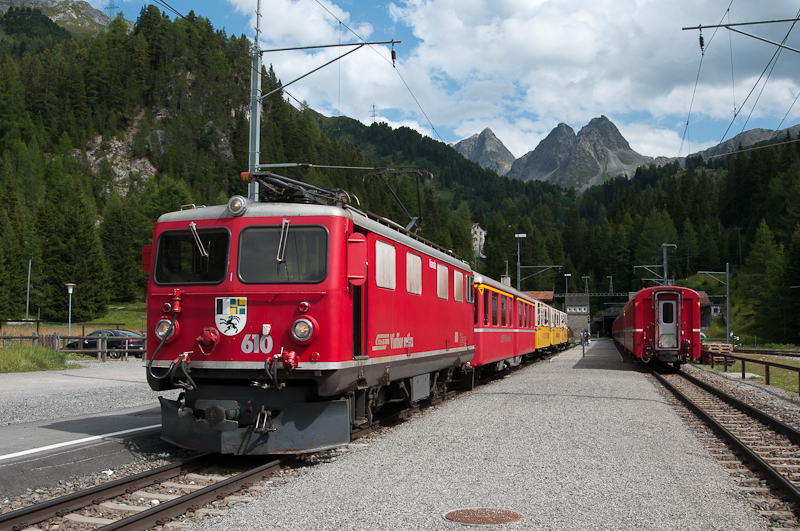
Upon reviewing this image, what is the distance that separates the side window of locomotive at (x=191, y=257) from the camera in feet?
25.9

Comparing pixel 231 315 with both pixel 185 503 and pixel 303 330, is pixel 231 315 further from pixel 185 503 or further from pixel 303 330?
pixel 185 503

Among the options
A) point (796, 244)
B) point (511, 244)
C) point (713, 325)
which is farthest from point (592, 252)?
point (796, 244)

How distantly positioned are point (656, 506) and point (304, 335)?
393 centimetres

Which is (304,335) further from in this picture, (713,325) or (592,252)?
(592,252)

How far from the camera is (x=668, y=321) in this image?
81.0 ft

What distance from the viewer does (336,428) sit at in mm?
7727

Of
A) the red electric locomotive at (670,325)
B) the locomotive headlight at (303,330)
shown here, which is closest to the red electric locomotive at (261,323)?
the locomotive headlight at (303,330)

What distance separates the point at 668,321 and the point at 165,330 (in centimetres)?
2120

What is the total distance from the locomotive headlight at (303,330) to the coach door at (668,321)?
65.8 feet

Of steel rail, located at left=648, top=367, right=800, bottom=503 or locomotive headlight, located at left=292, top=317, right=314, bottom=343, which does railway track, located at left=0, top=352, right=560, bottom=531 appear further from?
steel rail, located at left=648, top=367, right=800, bottom=503

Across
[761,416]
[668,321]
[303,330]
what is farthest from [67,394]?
[668,321]

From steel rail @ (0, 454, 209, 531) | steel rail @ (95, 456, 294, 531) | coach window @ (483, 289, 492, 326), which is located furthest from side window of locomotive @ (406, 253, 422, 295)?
coach window @ (483, 289, 492, 326)

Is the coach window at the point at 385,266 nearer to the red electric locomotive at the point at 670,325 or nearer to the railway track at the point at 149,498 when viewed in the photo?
the railway track at the point at 149,498

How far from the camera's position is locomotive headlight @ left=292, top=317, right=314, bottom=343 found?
7391 millimetres
